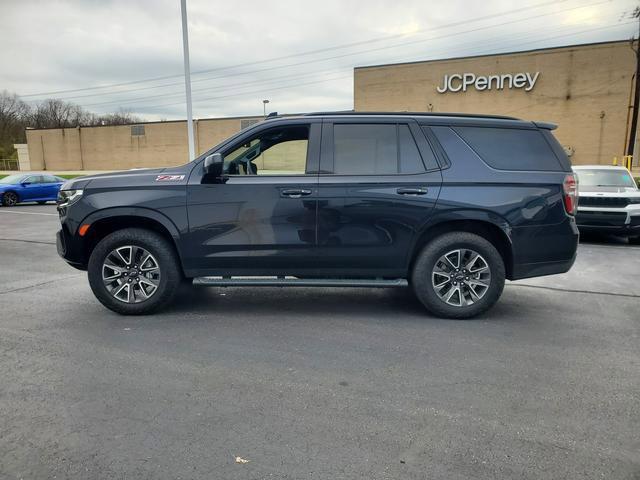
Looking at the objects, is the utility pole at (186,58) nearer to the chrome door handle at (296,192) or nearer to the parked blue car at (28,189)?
the parked blue car at (28,189)

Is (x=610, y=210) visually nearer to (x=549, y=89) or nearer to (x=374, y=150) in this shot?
(x=374, y=150)

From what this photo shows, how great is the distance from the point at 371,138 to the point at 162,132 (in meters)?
49.5

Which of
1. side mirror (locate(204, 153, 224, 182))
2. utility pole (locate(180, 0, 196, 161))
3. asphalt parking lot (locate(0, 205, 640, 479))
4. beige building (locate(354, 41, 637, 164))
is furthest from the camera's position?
beige building (locate(354, 41, 637, 164))

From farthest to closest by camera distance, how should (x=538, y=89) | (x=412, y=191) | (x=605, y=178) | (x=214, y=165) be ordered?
(x=538, y=89)
(x=605, y=178)
(x=412, y=191)
(x=214, y=165)

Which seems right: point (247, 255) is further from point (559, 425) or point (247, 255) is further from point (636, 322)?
point (636, 322)

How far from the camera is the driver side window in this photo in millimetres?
5078

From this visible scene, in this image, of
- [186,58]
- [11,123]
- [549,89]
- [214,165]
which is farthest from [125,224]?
[11,123]

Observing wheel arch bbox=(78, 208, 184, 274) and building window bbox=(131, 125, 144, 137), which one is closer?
wheel arch bbox=(78, 208, 184, 274)

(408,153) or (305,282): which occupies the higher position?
(408,153)

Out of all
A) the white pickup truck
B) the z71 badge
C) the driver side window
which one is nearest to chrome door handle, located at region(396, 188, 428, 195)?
the driver side window

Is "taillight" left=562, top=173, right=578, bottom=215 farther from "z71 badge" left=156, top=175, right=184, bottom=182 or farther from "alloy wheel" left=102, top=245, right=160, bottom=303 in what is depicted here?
"alloy wheel" left=102, top=245, right=160, bottom=303

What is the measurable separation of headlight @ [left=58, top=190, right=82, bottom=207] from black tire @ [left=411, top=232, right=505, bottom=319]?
→ 3.55m

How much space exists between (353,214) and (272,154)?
1.17 metres

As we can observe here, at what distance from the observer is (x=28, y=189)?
1984 cm
